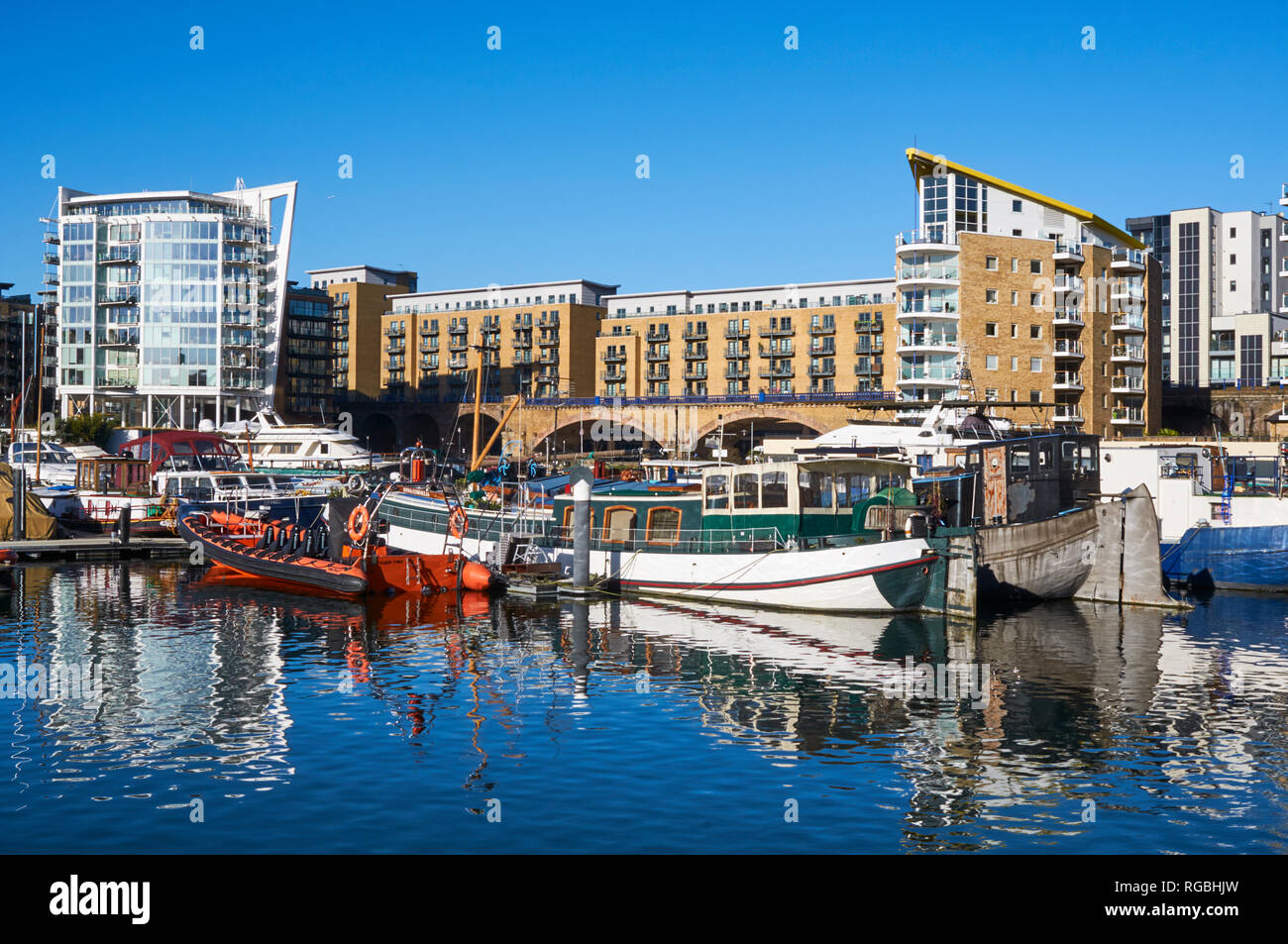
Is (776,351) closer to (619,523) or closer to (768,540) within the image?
(619,523)

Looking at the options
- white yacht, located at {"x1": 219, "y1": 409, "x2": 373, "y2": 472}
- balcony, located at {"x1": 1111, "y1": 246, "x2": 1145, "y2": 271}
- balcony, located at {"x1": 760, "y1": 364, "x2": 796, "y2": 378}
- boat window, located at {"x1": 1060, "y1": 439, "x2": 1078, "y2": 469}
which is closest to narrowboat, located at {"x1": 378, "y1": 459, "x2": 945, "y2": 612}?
boat window, located at {"x1": 1060, "y1": 439, "x2": 1078, "y2": 469}

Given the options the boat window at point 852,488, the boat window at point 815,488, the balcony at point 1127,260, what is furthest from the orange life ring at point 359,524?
the balcony at point 1127,260

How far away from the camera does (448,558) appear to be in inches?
1884

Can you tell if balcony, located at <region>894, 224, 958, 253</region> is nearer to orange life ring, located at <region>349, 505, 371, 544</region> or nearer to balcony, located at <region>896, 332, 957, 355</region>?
balcony, located at <region>896, 332, 957, 355</region>

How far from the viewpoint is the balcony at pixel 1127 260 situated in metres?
101

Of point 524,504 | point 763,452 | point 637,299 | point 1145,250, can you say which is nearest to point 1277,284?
point 1145,250

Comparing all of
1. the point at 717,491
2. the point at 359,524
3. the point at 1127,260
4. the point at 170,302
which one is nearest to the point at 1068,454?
the point at 717,491

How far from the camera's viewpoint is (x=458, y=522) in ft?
160

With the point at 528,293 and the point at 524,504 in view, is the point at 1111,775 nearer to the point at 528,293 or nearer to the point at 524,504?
the point at 524,504

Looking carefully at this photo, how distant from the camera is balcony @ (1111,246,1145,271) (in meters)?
101

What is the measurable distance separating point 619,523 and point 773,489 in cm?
641

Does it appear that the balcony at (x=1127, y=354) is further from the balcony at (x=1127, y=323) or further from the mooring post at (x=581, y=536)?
the mooring post at (x=581, y=536)

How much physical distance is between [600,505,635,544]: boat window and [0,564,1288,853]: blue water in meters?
5.90
